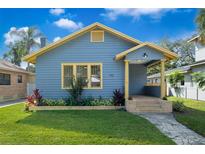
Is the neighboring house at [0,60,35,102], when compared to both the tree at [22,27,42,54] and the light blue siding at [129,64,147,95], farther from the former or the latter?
the tree at [22,27,42,54]

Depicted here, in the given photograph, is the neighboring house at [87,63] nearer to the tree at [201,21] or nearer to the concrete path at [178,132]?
the concrete path at [178,132]

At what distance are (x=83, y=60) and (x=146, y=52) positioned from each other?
3.72 m

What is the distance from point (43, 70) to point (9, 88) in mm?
7990

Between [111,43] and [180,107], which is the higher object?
[111,43]

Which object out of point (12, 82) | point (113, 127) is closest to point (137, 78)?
point (113, 127)

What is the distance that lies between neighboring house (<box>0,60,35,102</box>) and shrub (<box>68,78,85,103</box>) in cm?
771

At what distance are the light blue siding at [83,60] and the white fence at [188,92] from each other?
865 centimetres

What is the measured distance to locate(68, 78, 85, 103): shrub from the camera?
12305 millimetres

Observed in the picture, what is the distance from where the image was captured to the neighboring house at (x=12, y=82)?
1803 centimetres

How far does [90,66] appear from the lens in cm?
1292

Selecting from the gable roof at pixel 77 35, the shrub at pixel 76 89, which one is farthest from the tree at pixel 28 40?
the shrub at pixel 76 89
